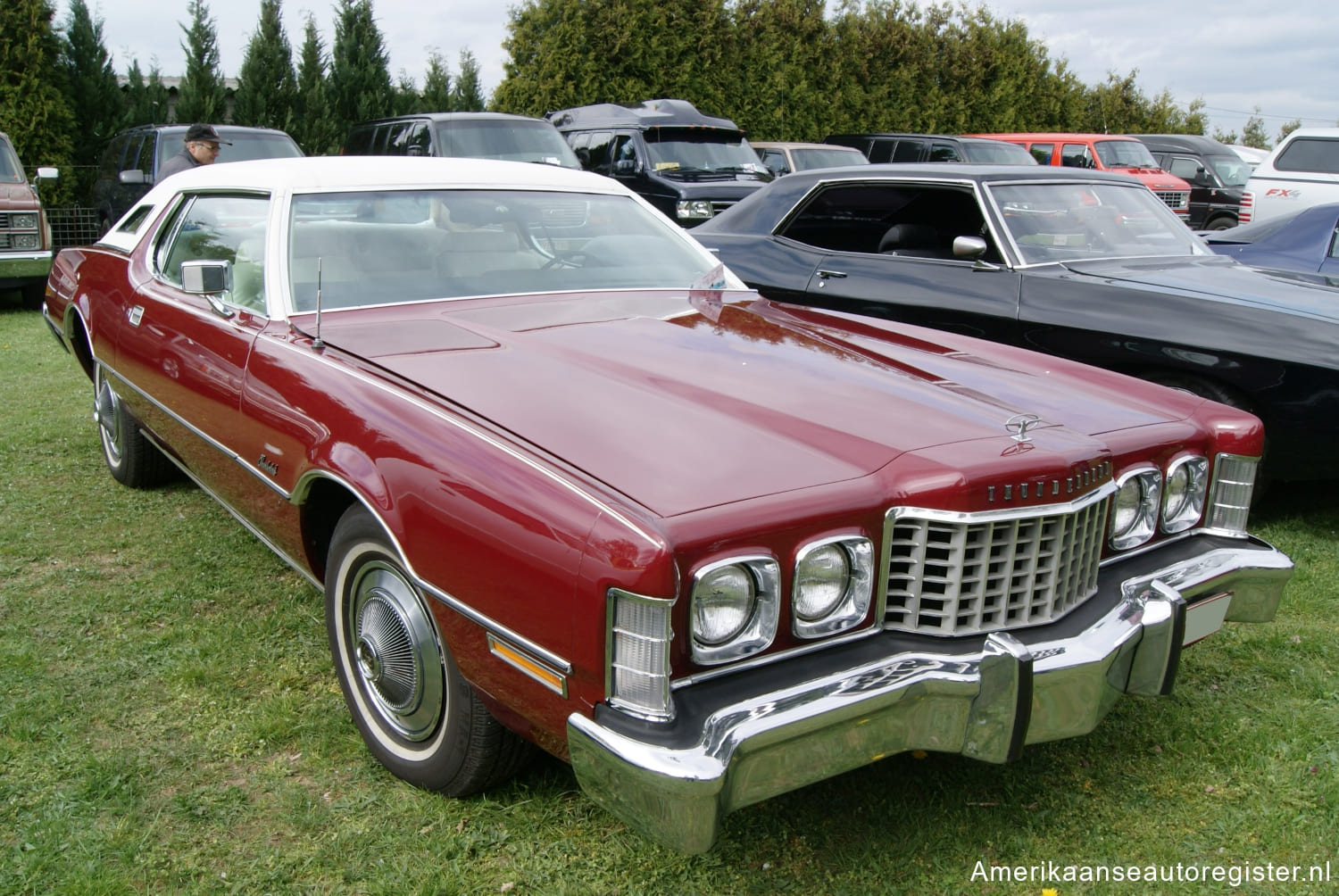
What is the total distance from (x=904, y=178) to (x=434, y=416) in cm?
367

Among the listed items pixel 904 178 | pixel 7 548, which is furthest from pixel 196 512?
pixel 904 178

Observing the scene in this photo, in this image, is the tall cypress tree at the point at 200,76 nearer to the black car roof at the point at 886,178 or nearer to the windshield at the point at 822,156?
the windshield at the point at 822,156

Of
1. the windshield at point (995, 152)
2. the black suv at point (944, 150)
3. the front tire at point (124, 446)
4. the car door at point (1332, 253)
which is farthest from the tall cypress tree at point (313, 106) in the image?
the car door at point (1332, 253)

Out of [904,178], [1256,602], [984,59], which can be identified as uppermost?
[984,59]

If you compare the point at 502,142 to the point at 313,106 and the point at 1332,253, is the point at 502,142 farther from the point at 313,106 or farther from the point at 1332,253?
the point at 1332,253

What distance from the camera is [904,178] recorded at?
538 centimetres

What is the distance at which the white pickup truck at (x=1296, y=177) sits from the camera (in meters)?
10.4

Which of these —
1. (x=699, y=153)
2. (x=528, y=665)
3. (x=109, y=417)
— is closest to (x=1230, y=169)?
(x=699, y=153)

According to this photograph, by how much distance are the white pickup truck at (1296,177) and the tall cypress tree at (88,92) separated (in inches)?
542

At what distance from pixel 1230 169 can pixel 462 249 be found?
63.9ft

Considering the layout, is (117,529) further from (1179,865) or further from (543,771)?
(1179,865)

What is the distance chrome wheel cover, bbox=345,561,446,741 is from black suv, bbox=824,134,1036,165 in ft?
44.7

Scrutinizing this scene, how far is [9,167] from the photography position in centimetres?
1030

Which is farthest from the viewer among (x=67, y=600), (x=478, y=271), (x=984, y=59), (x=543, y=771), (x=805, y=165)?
(x=984, y=59)
